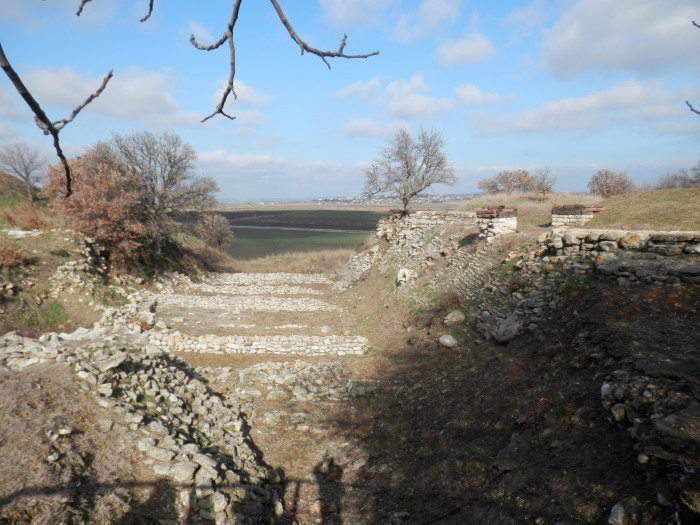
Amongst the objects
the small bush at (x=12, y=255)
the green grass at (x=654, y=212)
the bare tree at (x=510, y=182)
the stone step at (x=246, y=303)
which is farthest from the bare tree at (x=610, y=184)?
the small bush at (x=12, y=255)

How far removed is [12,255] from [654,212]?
85.2 feet

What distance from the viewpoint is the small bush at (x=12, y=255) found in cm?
1423

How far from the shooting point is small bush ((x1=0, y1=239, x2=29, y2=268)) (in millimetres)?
14234

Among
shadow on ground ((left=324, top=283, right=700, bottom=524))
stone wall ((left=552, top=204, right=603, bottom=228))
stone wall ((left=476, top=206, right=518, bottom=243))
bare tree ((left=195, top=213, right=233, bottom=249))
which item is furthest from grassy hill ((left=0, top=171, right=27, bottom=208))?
stone wall ((left=552, top=204, right=603, bottom=228))

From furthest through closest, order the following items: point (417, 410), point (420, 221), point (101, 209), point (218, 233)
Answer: point (218, 233) < point (420, 221) < point (101, 209) < point (417, 410)

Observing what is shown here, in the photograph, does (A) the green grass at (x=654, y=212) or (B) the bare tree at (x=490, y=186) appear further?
(B) the bare tree at (x=490, y=186)

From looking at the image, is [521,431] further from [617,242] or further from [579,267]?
[617,242]

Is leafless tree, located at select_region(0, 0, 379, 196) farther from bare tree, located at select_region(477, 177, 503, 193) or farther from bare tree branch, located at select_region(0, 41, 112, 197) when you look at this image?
bare tree, located at select_region(477, 177, 503, 193)

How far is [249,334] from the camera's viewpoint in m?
13.9

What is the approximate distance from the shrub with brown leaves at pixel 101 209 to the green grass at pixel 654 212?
2241cm

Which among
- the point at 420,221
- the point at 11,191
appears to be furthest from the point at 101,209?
the point at 420,221

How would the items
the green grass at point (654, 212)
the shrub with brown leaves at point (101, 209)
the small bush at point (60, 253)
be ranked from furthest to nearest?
the shrub with brown leaves at point (101, 209), the small bush at point (60, 253), the green grass at point (654, 212)

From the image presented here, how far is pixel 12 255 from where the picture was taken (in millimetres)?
14477

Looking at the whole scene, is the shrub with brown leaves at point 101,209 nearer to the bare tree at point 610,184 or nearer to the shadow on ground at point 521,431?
the shadow on ground at point 521,431
